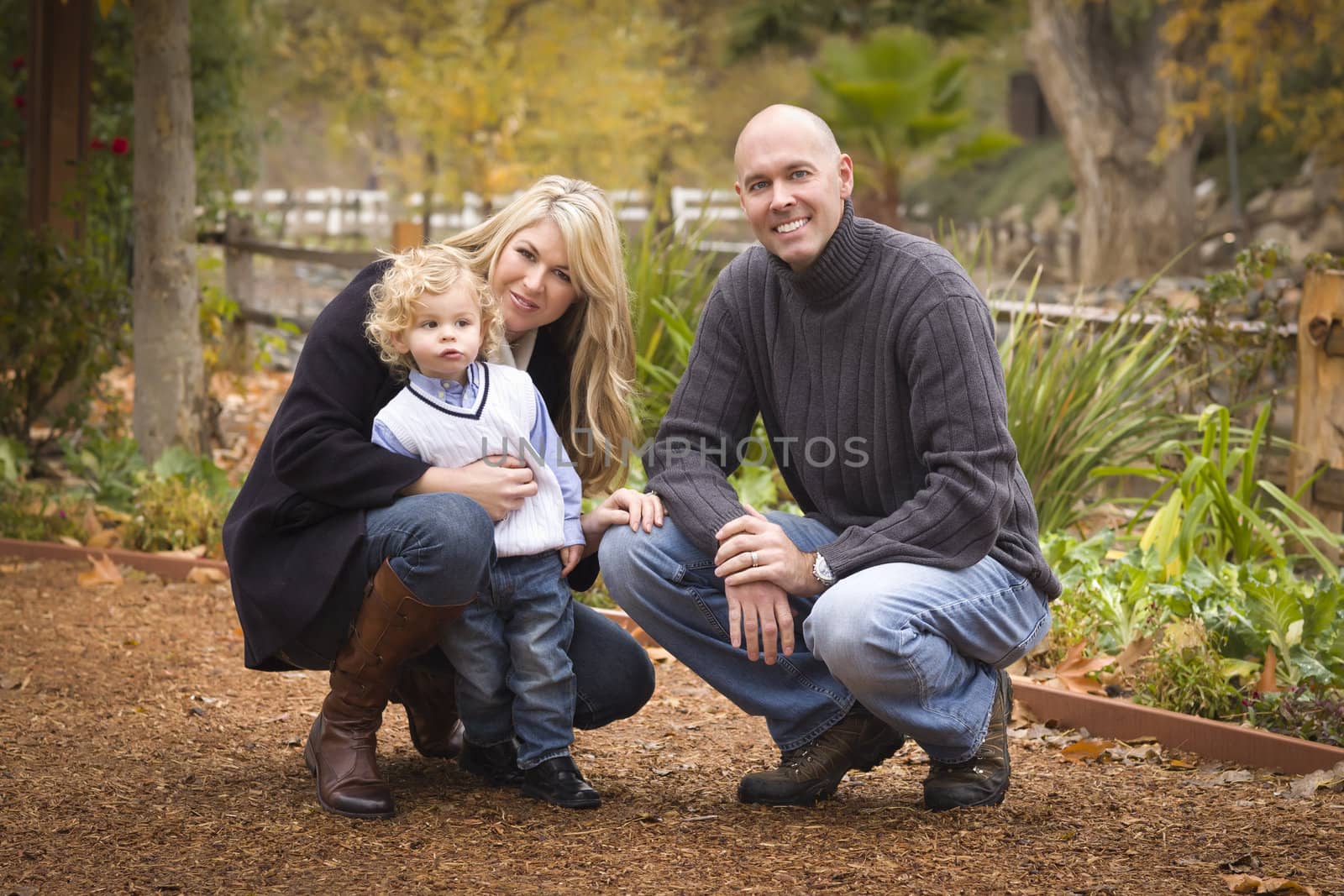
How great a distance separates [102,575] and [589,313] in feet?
8.62

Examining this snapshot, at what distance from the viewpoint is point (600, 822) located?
8.39ft

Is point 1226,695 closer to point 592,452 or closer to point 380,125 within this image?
point 592,452

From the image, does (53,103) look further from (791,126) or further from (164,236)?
(791,126)

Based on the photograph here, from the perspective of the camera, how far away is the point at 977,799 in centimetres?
262

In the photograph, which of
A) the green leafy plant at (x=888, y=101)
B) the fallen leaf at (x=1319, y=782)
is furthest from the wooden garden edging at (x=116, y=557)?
the green leafy plant at (x=888, y=101)

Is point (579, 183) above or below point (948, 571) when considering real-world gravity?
above

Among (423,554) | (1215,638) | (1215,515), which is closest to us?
(423,554)

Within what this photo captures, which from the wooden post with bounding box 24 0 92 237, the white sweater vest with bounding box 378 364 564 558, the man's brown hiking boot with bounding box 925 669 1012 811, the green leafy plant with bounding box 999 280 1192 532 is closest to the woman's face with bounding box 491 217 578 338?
the white sweater vest with bounding box 378 364 564 558

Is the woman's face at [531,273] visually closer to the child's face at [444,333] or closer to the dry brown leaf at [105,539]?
the child's face at [444,333]

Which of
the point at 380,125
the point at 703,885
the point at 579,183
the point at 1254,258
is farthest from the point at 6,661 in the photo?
the point at 380,125

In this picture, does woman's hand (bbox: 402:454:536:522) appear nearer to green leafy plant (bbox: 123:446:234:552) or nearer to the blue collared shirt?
the blue collared shirt

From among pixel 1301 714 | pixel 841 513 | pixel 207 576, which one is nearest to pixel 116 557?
pixel 207 576

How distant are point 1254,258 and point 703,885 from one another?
13.0ft

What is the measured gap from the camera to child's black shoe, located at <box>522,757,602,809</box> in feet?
8.63
